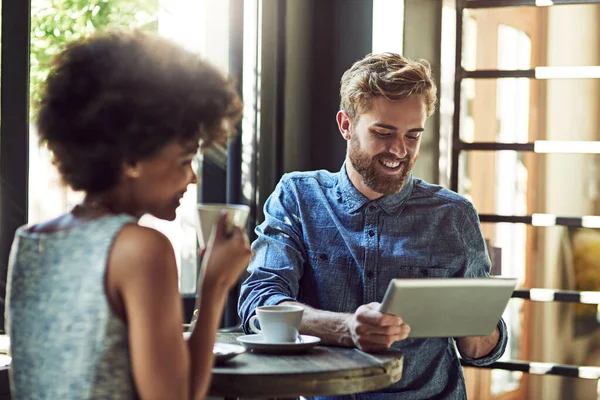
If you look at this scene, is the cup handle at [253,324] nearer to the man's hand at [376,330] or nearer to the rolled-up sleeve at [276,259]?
the rolled-up sleeve at [276,259]

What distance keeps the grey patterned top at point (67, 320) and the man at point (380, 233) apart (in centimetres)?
97

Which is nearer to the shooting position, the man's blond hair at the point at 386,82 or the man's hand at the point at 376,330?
the man's hand at the point at 376,330

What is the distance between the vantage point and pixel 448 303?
1.96m

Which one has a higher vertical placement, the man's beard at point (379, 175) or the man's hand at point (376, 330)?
A: the man's beard at point (379, 175)

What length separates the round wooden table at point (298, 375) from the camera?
1715mm

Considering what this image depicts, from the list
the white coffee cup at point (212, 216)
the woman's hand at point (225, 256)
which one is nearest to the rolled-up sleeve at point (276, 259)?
the white coffee cup at point (212, 216)

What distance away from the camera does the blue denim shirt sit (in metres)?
2.40

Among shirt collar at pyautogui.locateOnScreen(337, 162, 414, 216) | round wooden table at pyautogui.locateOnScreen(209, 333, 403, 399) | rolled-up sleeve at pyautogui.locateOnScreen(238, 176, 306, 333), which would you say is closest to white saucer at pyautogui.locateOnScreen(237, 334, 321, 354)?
round wooden table at pyautogui.locateOnScreen(209, 333, 403, 399)

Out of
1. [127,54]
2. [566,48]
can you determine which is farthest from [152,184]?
[566,48]

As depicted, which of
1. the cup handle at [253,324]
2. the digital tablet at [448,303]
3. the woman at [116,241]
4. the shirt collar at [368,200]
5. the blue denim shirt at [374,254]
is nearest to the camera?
the woman at [116,241]

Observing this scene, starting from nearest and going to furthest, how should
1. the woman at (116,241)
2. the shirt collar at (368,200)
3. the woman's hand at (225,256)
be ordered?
the woman at (116,241)
the woman's hand at (225,256)
the shirt collar at (368,200)

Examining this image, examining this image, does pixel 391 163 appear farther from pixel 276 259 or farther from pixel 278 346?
pixel 278 346

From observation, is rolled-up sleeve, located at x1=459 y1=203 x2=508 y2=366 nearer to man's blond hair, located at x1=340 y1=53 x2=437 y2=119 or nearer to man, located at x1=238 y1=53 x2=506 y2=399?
man, located at x1=238 y1=53 x2=506 y2=399

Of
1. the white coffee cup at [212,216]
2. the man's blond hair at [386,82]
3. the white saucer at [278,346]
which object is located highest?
the man's blond hair at [386,82]
